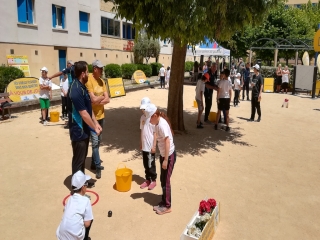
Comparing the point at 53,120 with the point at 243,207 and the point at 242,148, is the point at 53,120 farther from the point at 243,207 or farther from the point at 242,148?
the point at 243,207

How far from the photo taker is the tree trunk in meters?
8.78

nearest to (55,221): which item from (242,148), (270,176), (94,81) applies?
(94,81)

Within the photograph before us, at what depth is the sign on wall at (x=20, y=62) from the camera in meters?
17.2

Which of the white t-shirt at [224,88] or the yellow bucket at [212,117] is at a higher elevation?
the white t-shirt at [224,88]

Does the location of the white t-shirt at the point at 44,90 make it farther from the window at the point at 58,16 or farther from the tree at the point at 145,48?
the tree at the point at 145,48

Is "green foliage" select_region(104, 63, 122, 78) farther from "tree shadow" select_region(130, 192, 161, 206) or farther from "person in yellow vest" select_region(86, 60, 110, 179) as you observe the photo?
"tree shadow" select_region(130, 192, 161, 206)

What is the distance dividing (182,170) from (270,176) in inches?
71.5

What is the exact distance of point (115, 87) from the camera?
16.2 metres

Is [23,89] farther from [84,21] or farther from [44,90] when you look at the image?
[84,21]

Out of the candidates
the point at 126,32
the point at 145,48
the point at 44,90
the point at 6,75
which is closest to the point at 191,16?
the point at 44,90

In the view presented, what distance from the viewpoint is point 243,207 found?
4.95 meters

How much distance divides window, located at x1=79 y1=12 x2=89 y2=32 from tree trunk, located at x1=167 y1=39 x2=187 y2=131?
1675 cm

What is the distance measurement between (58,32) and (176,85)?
49.0ft

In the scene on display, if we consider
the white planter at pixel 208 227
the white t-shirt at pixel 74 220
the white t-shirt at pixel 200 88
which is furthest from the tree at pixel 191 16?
the white t-shirt at pixel 74 220
